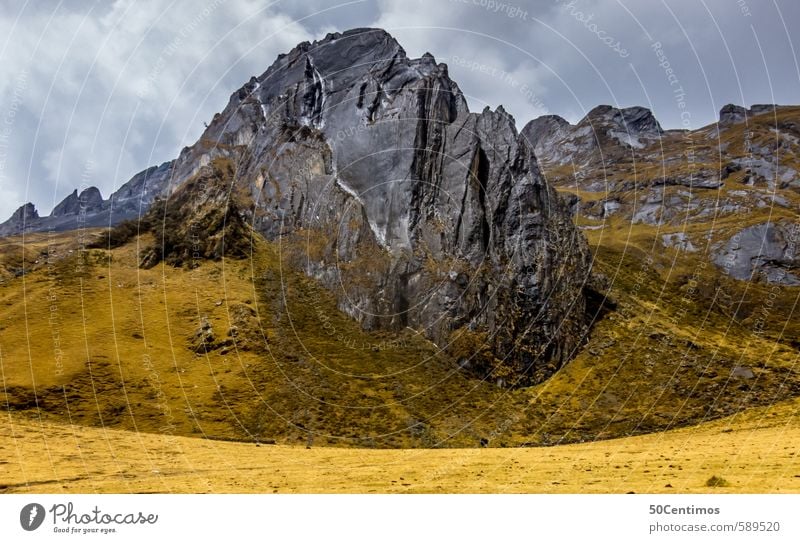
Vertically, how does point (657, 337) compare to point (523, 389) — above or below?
above

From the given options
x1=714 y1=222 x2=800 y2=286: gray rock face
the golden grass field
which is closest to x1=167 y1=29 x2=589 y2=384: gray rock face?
the golden grass field

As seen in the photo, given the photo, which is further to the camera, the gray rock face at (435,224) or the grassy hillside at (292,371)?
the gray rock face at (435,224)

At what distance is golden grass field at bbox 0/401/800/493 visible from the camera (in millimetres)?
21234

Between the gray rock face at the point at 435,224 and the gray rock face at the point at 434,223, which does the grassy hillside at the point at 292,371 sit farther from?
the gray rock face at the point at 434,223

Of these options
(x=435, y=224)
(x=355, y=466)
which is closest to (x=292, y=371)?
(x=355, y=466)

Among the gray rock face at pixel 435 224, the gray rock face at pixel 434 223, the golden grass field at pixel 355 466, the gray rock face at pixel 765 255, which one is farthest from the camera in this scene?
the gray rock face at pixel 765 255

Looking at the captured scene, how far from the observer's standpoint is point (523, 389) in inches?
2314

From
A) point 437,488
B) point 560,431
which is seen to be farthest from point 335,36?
point 437,488

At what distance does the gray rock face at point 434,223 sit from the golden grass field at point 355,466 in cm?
2301

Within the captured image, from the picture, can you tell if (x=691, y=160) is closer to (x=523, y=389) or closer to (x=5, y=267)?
(x=523, y=389)

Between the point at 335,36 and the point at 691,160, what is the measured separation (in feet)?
450

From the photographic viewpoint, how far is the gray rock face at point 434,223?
6225 cm

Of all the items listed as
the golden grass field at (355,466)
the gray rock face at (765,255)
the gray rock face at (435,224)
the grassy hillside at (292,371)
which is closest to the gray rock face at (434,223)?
the gray rock face at (435,224)

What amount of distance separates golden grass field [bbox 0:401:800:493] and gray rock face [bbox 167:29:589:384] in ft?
75.5
